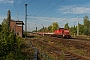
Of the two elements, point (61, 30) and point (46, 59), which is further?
point (61, 30)

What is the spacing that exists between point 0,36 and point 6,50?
276cm

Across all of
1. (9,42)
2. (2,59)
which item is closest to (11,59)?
(2,59)

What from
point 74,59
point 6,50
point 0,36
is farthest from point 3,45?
point 74,59

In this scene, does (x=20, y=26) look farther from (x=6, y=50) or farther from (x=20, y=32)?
(x=6, y=50)

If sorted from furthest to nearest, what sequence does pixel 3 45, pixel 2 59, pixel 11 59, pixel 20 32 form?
pixel 20 32
pixel 3 45
pixel 2 59
pixel 11 59

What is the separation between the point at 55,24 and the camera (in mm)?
123750

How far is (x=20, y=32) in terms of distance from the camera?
62469 mm

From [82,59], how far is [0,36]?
6891mm

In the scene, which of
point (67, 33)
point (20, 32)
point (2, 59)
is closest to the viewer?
point (2, 59)

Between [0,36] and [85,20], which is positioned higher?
[85,20]

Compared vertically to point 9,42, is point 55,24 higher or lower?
higher

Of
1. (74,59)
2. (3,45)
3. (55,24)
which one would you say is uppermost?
(55,24)

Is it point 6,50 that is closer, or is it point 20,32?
point 6,50

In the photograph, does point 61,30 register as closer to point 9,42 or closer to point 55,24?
point 9,42
